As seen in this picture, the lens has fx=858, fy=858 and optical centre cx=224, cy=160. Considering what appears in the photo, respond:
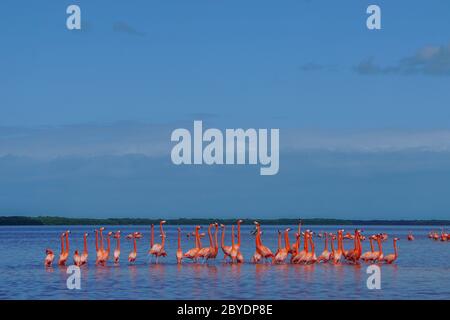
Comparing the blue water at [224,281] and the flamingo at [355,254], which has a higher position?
the flamingo at [355,254]

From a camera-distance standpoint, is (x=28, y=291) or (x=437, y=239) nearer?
(x=28, y=291)

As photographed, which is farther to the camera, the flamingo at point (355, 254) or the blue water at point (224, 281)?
the flamingo at point (355, 254)

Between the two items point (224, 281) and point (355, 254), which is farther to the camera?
point (355, 254)

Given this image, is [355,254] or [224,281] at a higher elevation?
[355,254]

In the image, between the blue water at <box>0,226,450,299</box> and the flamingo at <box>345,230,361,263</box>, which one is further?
the flamingo at <box>345,230,361,263</box>

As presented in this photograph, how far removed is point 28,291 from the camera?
28.5 metres

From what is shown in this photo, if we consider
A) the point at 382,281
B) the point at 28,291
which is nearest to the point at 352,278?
the point at 382,281

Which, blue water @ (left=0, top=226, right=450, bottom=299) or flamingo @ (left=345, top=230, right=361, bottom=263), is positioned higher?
flamingo @ (left=345, top=230, right=361, bottom=263)
